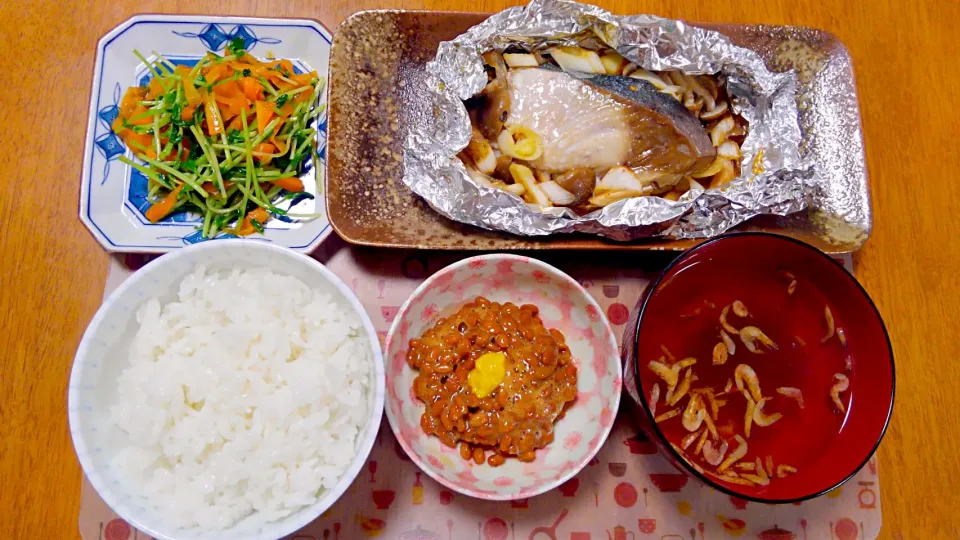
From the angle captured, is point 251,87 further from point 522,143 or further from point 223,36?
point 522,143

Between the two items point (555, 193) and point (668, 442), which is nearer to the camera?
point (668, 442)

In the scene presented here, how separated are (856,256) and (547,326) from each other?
0.91 meters

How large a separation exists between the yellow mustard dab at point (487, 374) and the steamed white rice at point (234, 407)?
0.26 m

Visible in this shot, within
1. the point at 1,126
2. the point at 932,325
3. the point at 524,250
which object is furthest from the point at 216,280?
the point at 932,325

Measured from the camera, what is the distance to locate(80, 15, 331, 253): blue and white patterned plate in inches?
61.5

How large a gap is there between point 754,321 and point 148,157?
5.23 feet

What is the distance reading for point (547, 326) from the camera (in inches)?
62.9

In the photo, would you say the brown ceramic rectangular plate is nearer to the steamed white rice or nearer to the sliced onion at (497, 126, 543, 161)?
the sliced onion at (497, 126, 543, 161)

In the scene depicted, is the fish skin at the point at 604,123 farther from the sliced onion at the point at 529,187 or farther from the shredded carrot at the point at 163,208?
the shredded carrot at the point at 163,208

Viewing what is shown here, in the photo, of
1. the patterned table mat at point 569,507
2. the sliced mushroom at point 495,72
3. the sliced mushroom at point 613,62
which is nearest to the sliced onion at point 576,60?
the sliced mushroom at point 613,62

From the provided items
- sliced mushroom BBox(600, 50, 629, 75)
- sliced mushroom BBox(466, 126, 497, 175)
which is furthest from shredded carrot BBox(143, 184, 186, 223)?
sliced mushroom BBox(600, 50, 629, 75)

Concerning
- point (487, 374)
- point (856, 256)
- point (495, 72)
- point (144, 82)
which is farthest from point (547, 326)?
point (144, 82)

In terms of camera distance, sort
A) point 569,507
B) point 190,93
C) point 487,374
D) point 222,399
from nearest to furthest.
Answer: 1. point 222,399
2. point 487,374
3. point 569,507
4. point 190,93

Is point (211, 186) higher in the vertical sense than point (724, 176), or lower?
lower
